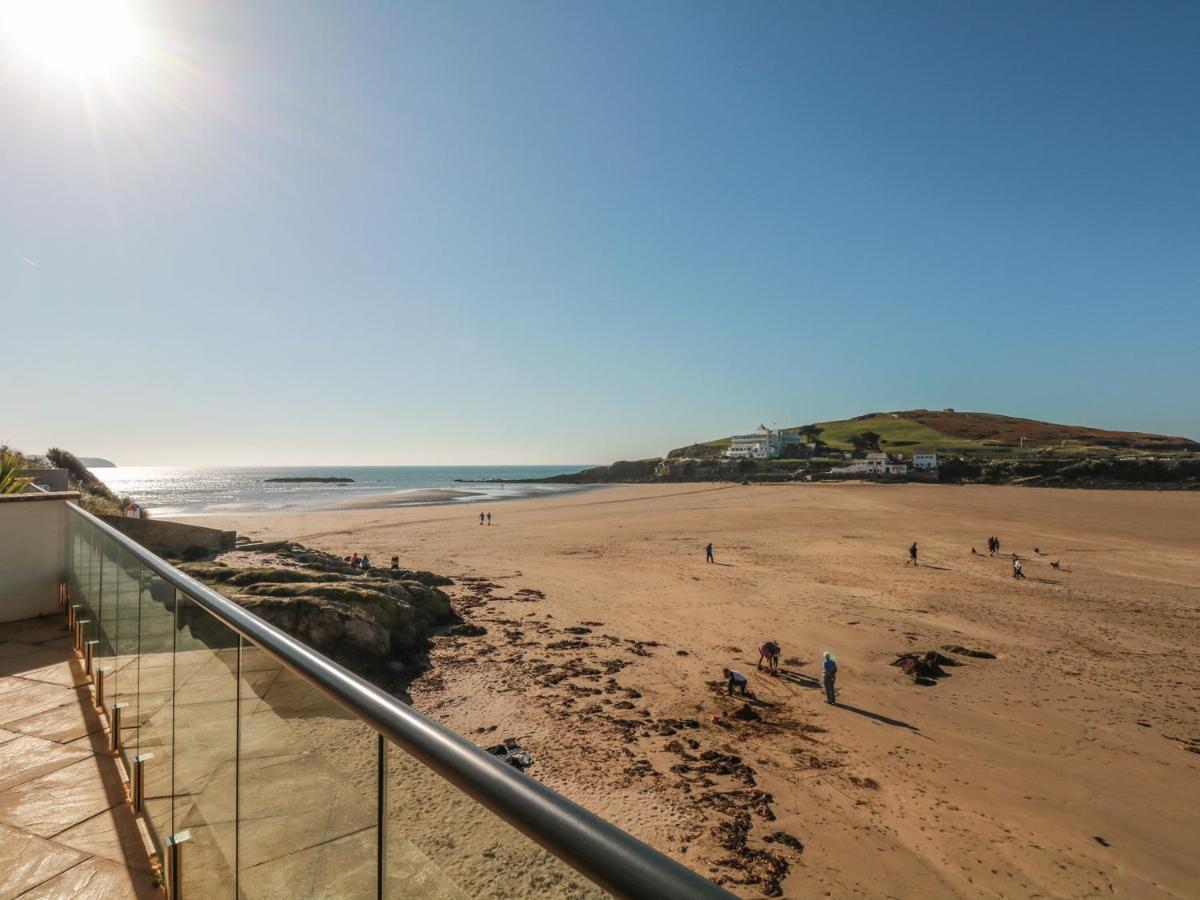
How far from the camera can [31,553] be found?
21.8ft

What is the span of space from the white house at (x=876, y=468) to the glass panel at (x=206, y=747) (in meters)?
91.3

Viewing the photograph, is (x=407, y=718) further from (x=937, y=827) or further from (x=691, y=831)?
(x=937, y=827)

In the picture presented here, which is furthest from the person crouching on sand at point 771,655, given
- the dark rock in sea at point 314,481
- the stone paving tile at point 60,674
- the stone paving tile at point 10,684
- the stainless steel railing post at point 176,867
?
the dark rock in sea at point 314,481

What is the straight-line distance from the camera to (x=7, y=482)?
8.52m

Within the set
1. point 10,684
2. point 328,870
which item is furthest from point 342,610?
point 328,870

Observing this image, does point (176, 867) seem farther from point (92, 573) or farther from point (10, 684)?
point (10, 684)

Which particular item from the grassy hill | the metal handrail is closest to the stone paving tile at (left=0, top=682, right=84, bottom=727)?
the metal handrail

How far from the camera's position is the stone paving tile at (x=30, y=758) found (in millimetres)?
3506

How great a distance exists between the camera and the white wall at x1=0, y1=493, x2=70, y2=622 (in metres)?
6.45

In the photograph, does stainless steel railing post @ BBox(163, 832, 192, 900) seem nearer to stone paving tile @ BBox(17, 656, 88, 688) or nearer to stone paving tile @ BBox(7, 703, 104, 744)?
stone paving tile @ BBox(7, 703, 104, 744)

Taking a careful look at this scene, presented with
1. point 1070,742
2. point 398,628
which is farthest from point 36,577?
point 1070,742

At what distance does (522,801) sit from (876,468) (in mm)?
96613

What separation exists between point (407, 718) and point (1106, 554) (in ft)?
105

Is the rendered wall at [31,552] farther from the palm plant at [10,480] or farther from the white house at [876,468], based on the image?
the white house at [876,468]
